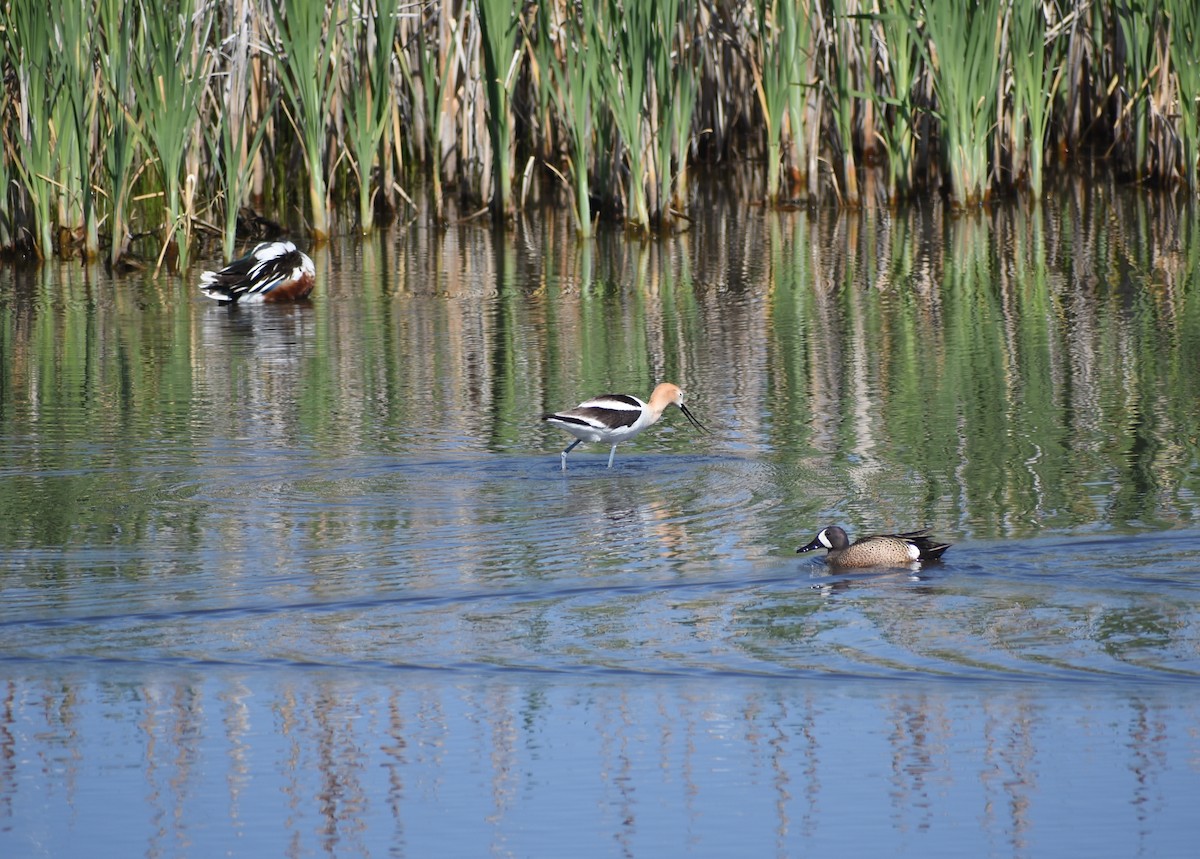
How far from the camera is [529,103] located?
16688 mm

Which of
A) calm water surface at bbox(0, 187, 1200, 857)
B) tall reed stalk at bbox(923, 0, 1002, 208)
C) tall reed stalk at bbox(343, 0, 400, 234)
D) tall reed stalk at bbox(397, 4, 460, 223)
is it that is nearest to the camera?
calm water surface at bbox(0, 187, 1200, 857)

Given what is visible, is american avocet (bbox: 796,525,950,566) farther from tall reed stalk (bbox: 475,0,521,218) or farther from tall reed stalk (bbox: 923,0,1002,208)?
tall reed stalk (bbox: 923,0,1002,208)

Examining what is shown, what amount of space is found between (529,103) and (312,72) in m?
3.00

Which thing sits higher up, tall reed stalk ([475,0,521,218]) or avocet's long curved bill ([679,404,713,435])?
tall reed stalk ([475,0,521,218])

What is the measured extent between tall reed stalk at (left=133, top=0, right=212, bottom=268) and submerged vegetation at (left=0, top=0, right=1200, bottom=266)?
2 centimetres

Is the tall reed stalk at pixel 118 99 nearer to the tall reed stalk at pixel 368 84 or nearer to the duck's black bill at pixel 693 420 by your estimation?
the tall reed stalk at pixel 368 84

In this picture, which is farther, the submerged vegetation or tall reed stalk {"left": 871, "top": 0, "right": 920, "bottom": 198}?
tall reed stalk {"left": 871, "top": 0, "right": 920, "bottom": 198}

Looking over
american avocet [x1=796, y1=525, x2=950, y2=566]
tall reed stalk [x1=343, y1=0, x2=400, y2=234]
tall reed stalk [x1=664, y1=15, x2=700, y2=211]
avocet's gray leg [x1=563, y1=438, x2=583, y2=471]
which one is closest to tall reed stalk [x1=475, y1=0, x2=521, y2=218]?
tall reed stalk [x1=343, y1=0, x2=400, y2=234]

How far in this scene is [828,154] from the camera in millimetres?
17406

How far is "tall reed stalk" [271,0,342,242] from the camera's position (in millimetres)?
13836

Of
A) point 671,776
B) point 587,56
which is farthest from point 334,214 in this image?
point 671,776

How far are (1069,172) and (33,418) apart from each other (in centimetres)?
1119

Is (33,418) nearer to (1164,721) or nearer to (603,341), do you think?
(603,341)

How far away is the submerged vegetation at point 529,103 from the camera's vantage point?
13414 mm
